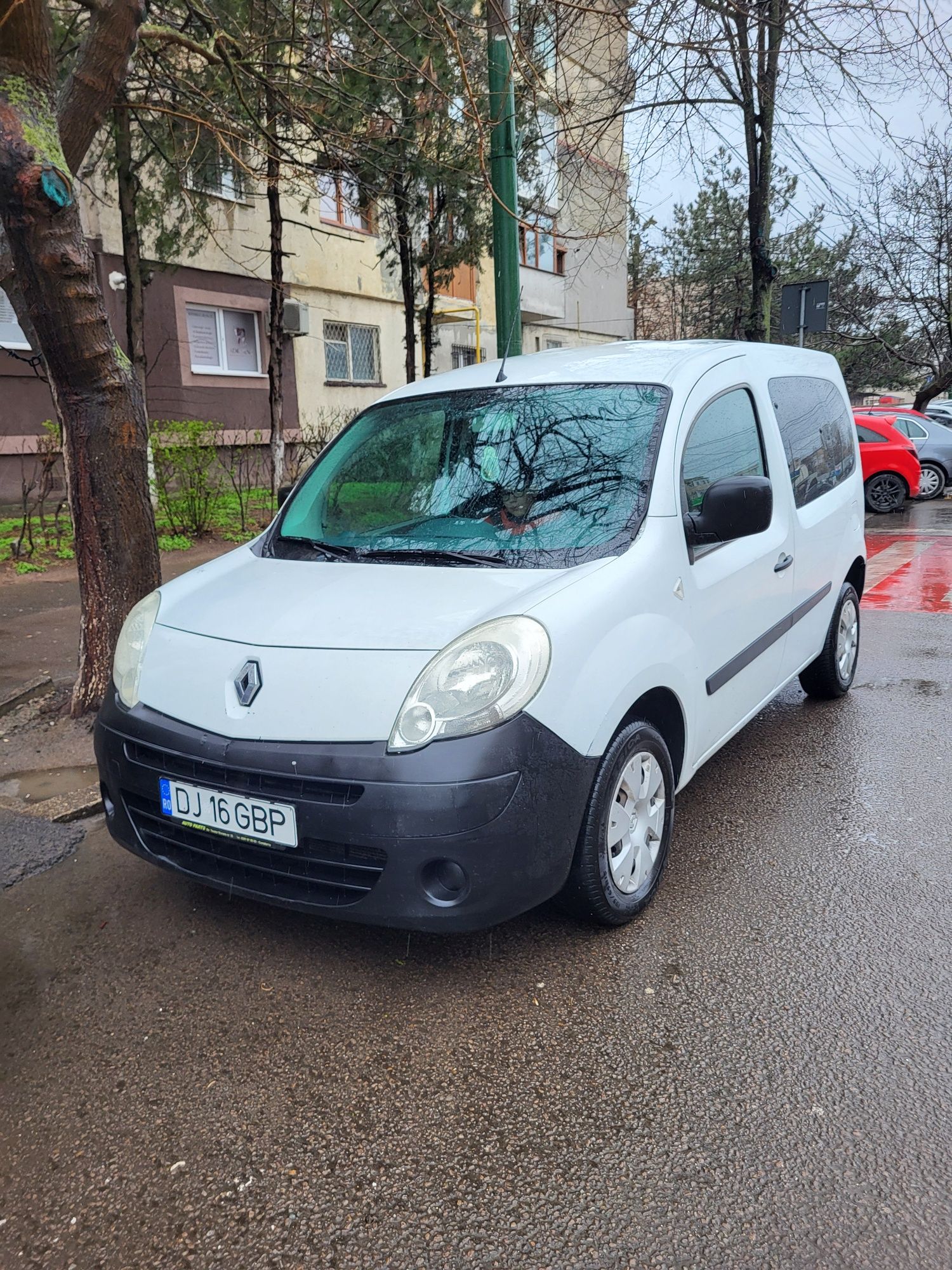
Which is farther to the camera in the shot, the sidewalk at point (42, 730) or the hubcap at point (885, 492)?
the hubcap at point (885, 492)

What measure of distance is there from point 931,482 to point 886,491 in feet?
6.91

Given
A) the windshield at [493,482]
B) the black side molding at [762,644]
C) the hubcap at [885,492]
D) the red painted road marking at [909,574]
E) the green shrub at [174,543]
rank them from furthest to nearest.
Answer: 1. the hubcap at [885,492]
2. the green shrub at [174,543]
3. the red painted road marking at [909,574]
4. the black side molding at [762,644]
5. the windshield at [493,482]

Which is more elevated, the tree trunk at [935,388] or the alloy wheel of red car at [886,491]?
the tree trunk at [935,388]

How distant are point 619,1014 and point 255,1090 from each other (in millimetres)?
981

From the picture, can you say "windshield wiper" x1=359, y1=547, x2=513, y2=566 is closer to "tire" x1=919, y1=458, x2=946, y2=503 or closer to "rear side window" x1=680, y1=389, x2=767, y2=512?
"rear side window" x1=680, y1=389, x2=767, y2=512

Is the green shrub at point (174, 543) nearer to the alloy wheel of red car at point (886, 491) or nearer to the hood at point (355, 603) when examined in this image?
the hood at point (355, 603)

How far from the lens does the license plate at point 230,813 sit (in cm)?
267

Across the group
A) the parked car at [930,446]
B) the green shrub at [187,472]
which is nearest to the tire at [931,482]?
the parked car at [930,446]

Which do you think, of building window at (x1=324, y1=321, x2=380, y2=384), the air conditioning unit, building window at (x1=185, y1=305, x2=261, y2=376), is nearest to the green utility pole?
the air conditioning unit

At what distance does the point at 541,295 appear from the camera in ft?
82.0

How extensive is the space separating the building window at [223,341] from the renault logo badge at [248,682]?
1392cm

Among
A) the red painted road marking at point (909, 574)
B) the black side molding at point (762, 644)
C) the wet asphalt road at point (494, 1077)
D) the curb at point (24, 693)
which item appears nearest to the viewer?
the wet asphalt road at point (494, 1077)

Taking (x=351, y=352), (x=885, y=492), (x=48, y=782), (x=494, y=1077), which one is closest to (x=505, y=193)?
(x=48, y=782)

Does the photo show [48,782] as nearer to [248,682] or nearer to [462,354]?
[248,682]
